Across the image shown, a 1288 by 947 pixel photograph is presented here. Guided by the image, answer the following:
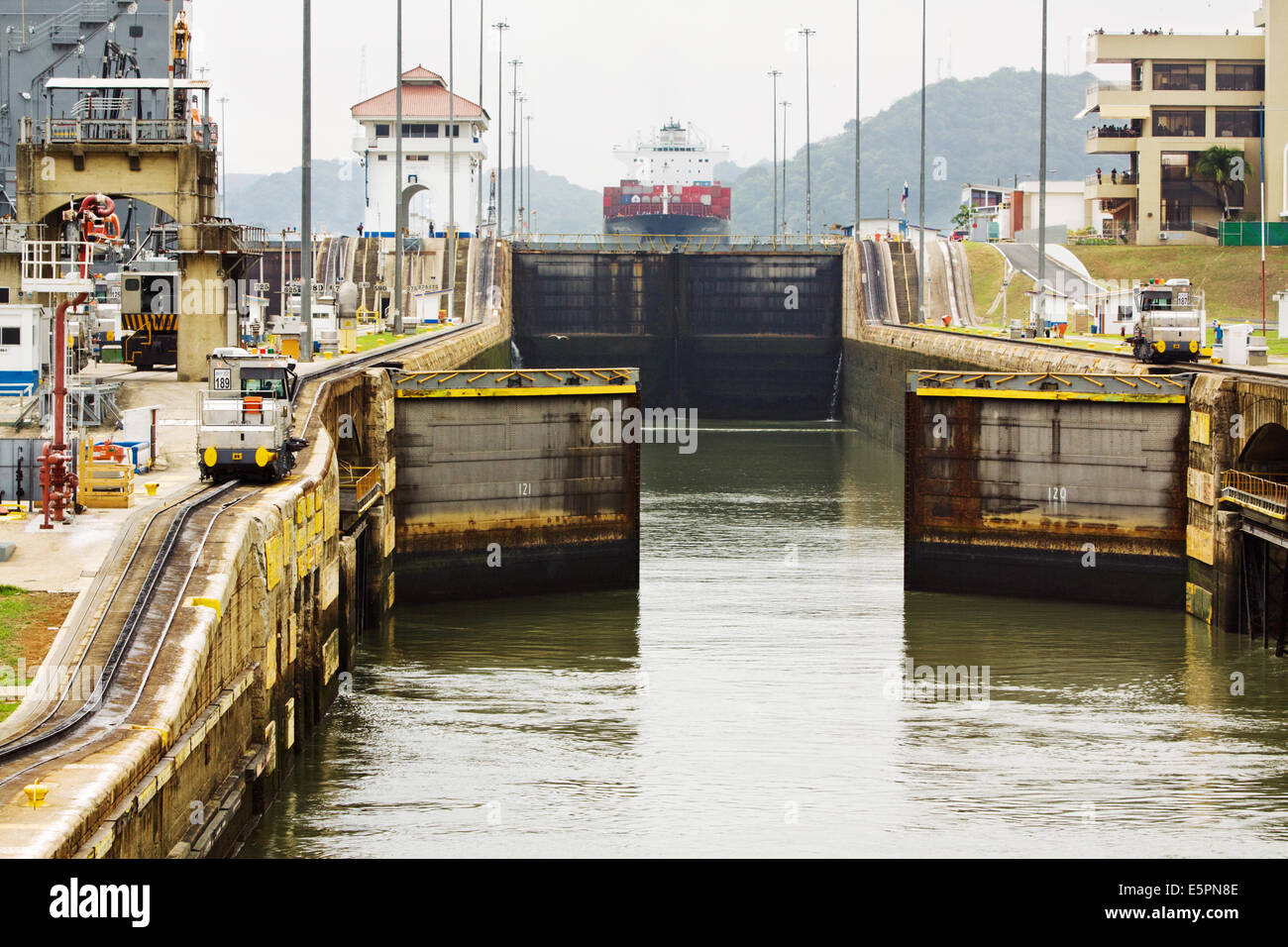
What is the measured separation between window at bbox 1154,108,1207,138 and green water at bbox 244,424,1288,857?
67.5m

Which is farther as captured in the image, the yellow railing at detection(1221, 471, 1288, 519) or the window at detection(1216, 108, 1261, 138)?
the window at detection(1216, 108, 1261, 138)

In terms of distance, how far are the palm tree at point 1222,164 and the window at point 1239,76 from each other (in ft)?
15.4

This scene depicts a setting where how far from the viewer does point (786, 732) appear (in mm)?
28438

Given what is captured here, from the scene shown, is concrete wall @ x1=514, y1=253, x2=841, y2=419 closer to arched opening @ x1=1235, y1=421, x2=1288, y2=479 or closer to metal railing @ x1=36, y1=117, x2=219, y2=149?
metal railing @ x1=36, y1=117, x2=219, y2=149

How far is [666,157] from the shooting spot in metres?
182

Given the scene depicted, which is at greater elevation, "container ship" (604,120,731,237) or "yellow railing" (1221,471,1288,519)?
"container ship" (604,120,731,237)

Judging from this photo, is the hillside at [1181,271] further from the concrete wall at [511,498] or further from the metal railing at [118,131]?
the metal railing at [118,131]

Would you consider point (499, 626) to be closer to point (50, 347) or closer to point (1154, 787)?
point (50, 347)

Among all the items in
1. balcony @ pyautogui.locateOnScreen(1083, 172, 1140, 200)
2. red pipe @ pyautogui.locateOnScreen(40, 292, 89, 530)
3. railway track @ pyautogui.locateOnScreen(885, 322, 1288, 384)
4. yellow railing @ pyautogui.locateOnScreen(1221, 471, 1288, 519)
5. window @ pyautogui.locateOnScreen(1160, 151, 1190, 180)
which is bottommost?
yellow railing @ pyautogui.locateOnScreen(1221, 471, 1288, 519)

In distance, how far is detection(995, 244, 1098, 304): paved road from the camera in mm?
89081

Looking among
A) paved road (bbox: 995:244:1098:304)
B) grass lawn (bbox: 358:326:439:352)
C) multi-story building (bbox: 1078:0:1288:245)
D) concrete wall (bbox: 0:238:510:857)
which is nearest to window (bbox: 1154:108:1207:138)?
multi-story building (bbox: 1078:0:1288:245)

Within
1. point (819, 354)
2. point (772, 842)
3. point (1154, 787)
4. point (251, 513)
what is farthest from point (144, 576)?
point (819, 354)

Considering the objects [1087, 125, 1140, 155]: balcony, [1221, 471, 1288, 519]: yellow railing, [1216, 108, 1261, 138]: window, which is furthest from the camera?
[1087, 125, 1140, 155]: balcony

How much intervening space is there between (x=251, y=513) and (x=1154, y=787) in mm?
A: 14323
